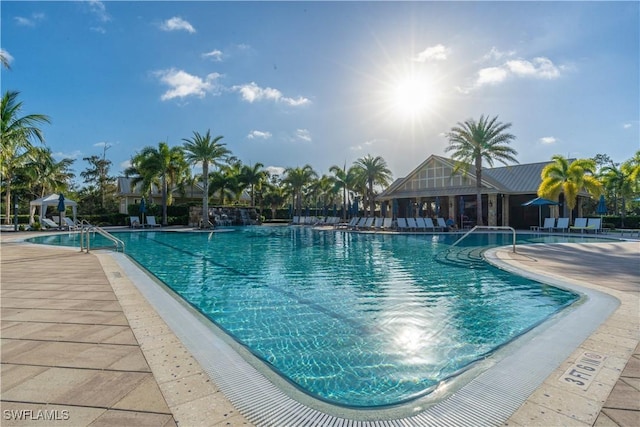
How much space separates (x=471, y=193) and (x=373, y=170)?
9.79 meters

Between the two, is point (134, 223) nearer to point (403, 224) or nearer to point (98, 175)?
point (403, 224)

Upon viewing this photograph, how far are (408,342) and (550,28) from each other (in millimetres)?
13538

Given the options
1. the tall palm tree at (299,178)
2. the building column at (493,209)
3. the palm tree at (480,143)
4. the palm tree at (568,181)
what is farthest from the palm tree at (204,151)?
the palm tree at (568,181)

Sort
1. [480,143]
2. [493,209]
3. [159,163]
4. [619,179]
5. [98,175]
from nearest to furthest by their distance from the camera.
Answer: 1. [480,143]
2. [493,209]
3. [159,163]
4. [619,179]
5. [98,175]

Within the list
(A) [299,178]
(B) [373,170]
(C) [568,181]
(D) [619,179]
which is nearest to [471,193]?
(C) [568,181]

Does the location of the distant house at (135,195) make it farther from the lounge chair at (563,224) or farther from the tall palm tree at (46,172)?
the lounge chair at (563,224)

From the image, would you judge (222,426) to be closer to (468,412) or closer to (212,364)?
(212,364)

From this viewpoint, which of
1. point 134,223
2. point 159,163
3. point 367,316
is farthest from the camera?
point 159,163

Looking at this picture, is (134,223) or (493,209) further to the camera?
(134,223)

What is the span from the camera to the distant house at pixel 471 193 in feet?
86.2

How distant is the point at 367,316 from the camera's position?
5012 millimetres

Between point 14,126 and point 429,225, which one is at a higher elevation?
point 14,126

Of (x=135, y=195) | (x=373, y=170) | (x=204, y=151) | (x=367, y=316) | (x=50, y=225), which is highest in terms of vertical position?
(x=204, y=151)

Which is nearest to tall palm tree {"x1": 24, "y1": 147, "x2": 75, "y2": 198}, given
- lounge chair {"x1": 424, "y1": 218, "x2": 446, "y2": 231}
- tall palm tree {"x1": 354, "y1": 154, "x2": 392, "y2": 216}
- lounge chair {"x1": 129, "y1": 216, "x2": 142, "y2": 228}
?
lounge chair {"x1": 129, "y1": 216, "x2": 142, "y2": 228}
